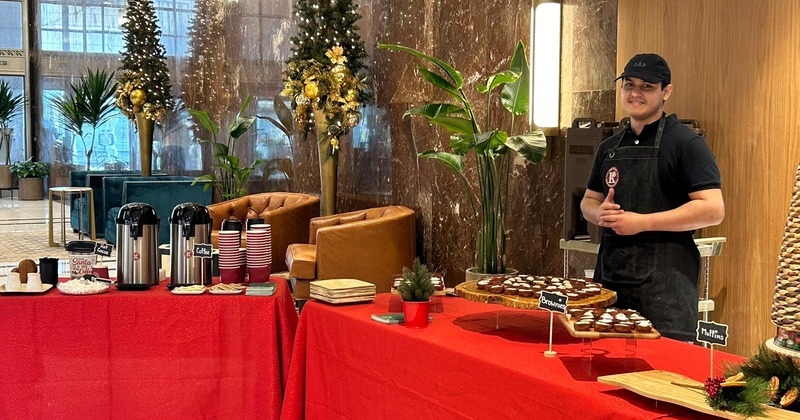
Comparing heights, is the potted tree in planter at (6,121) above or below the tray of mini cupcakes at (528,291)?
above

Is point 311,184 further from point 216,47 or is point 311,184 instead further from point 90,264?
point 90,264

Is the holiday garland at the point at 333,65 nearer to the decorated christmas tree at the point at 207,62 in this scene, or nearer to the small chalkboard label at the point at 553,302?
the decorated christmas tree at the point at 207,62

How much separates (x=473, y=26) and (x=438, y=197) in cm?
134

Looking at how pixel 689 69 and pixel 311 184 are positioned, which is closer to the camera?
pixel 689 69

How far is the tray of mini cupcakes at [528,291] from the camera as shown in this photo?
238 cm

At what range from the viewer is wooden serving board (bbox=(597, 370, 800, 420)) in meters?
1.70

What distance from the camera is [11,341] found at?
3.37m

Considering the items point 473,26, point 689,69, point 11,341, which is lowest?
point 11,341

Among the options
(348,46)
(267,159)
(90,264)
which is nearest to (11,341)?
(90,264)

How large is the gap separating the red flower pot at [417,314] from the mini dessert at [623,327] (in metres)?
0.79

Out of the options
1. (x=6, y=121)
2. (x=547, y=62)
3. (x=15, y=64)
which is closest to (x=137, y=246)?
(x=547, y=62)

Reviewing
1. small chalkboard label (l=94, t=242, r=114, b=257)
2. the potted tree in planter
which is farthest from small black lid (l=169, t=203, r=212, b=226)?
the potted tree in planter

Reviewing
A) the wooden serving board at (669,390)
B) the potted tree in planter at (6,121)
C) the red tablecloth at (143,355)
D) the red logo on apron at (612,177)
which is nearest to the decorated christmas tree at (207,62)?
the potted tree in planter at (6,121)

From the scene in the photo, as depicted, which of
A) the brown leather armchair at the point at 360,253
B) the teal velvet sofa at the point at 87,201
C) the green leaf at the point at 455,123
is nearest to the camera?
the green leaf at the point at 455,123
